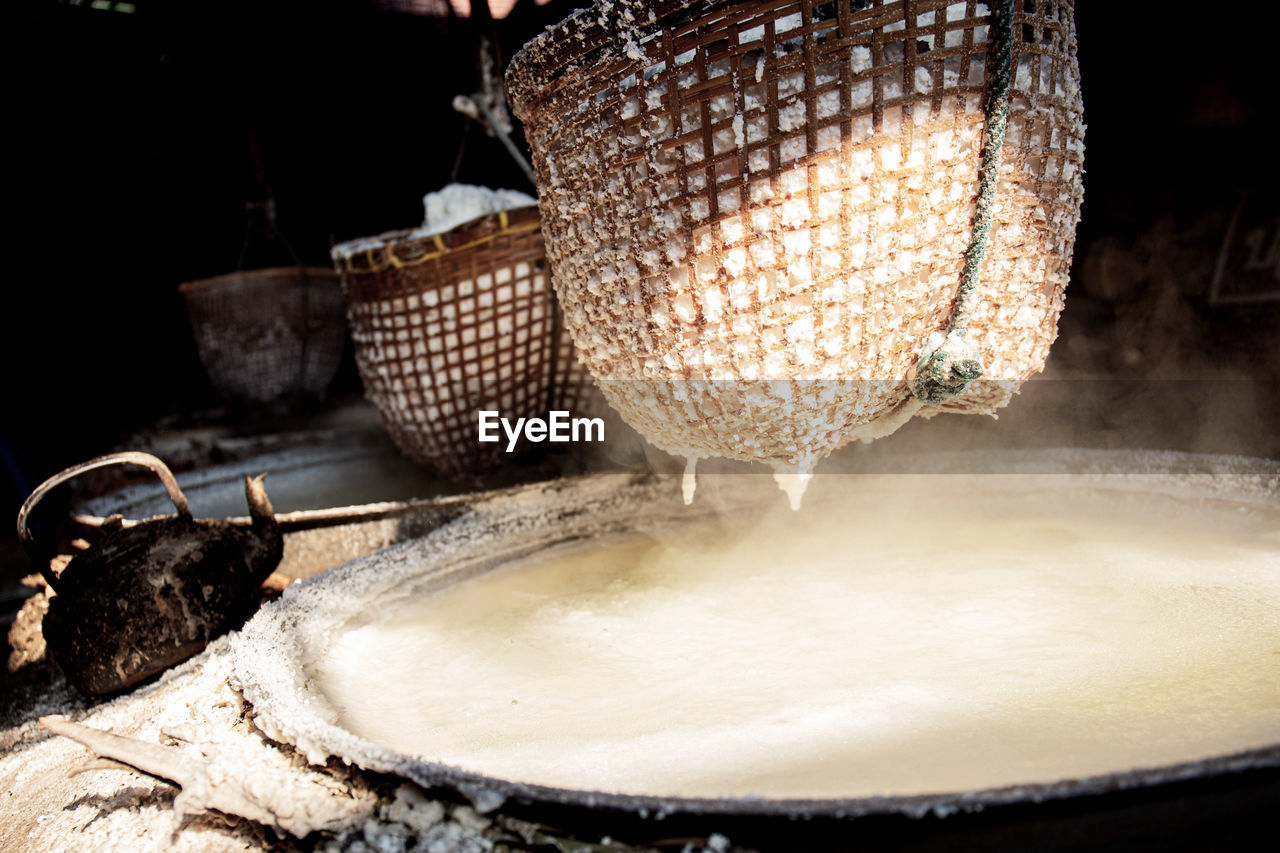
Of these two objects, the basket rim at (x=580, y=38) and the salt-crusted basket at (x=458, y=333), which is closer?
the basket rim at (x=580, y=38)

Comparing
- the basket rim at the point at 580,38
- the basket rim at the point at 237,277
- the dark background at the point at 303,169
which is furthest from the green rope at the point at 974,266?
the basket rim at the point at 237,277

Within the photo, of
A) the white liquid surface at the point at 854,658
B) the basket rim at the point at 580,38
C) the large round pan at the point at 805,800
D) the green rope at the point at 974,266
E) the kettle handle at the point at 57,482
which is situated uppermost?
the basket rim at the point at 580,38

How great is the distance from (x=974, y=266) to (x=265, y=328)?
3680 mm

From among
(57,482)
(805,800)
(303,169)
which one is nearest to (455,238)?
(57,482)

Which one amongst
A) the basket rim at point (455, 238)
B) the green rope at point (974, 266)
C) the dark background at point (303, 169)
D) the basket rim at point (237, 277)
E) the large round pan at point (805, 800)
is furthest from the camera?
the basket rim at point (237, 277)

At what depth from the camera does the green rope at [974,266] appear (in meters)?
0.81

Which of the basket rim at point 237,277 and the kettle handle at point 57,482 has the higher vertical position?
the basket rim at point 237,277

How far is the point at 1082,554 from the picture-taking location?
140 cm

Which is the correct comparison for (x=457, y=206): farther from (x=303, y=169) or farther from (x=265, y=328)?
(x=303, y=169)

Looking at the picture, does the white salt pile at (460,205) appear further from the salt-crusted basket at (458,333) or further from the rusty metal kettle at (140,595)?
the rusty metal kettle at (140,595)

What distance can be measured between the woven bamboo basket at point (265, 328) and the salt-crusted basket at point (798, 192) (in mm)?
3074

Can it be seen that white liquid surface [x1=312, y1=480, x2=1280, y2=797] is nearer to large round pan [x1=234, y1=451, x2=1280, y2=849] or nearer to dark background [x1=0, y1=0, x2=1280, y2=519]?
large round pan [x1=234, y1=451, x2=1280, y2=849]

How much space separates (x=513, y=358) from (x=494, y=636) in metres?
1.04

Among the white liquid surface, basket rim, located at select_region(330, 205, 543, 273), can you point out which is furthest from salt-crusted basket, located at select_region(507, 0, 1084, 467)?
basket rim, located at select_region(330, 205, 543, 273)
